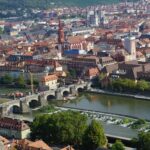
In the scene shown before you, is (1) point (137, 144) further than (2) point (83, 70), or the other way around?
(2) point (83, 70)

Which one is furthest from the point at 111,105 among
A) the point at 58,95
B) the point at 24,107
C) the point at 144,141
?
the point at 144,141

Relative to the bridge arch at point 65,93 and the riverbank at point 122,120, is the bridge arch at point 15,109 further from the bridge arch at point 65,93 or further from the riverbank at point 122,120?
the bridge arch at point 65,93

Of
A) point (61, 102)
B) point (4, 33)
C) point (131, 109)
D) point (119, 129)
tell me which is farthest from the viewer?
point (4, 33)

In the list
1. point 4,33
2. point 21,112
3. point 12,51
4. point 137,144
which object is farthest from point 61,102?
point 4,33

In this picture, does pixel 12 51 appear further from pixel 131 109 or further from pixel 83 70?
pixel 131 109

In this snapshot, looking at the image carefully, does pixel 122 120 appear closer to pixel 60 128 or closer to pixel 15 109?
pixel 60 128

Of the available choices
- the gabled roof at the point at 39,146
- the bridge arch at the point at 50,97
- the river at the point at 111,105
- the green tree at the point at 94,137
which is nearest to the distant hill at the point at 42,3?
the bridge arch at the point at 50,97
